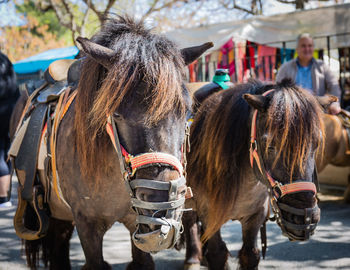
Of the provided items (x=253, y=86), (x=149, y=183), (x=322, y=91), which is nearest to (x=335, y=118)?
(x=322, y=91)

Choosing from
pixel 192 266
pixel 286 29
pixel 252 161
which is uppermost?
pixel 286 29

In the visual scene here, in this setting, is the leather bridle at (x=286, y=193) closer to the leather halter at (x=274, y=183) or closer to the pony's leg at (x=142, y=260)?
the leather halter at (x=274, y=183)

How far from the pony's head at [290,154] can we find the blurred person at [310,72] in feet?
8.82

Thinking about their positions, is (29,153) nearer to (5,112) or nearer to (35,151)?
(35,151)

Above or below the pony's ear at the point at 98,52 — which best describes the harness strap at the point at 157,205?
below

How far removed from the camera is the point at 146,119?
5.64ft

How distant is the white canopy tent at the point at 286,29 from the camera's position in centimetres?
681

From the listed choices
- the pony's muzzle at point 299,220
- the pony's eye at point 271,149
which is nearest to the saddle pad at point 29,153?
the pony's eye at point 271,149

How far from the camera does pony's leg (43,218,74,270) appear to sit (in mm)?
3193

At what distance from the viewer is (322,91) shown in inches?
196

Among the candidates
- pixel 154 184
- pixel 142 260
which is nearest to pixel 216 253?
pixel 142 260

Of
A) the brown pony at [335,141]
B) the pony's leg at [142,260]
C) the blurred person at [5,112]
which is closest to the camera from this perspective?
the pony's leg at [142,260]

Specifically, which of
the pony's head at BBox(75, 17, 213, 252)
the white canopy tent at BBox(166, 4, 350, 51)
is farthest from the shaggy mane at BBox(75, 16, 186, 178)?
the white canopy tent at BBox(166, 4, 350, 51)

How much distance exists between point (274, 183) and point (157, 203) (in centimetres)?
96
